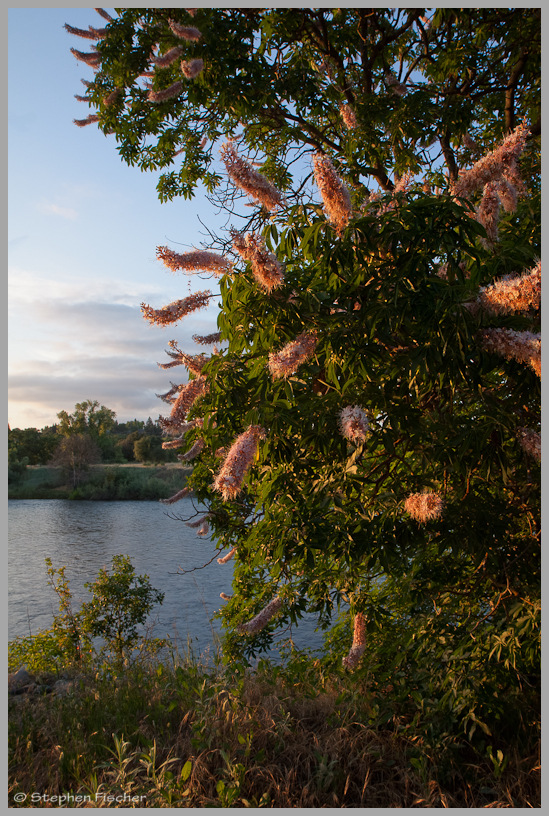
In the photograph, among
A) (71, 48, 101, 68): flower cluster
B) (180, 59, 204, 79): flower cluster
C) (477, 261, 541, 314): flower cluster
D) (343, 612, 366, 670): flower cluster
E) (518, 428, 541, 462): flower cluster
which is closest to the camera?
(477, 261, 541, 314): flower cluster

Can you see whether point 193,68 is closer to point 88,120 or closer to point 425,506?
point 88,120

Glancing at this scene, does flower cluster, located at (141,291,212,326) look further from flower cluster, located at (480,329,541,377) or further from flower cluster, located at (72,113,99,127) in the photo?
flower cluster, located at (72,113,99,127)

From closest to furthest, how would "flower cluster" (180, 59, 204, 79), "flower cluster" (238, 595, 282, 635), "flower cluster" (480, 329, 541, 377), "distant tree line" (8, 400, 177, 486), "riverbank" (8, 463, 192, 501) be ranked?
1. "flower cluster" (480, 329, 541, 377)
2. "flower cluster" (238, 595, 282, 635)
3. "flower cluster" (180, 59, 204, 79)
4. "riverbank" (8, 463, 192, 501)
5. "distant tree line" (8, 400, 177, 486)

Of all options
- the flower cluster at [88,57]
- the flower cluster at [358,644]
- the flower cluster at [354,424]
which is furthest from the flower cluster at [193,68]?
the flower cluster at [358,644]

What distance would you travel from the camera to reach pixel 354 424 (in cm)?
218

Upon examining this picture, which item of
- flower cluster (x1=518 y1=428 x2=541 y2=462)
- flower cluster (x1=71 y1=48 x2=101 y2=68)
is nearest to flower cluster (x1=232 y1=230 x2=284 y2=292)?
flower cluster (x1=518 y1=428 x2=541 y2=462)

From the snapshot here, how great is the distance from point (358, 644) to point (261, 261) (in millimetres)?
2787

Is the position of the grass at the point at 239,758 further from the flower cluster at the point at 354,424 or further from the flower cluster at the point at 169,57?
the flower cluster at the point at 169,57

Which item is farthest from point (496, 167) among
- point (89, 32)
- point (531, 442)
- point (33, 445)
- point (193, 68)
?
point (33, 445)

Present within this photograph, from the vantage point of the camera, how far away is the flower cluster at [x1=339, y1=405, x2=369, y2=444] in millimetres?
2156

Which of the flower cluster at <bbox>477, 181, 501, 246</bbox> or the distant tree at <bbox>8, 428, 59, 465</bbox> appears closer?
the flower cluster at <bbox>477, 181, 501, 246</bbox>

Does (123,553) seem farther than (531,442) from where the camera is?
Yes

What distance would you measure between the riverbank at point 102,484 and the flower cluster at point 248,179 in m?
22.7

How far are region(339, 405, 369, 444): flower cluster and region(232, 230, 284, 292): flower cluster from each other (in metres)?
0.61
